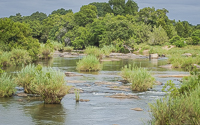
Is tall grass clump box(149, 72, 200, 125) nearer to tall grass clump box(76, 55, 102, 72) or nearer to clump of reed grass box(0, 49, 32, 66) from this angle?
tall grass clump box(76, 55, 102, 72)

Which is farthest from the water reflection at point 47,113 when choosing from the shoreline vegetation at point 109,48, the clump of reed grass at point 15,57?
the clump of reed grass at point 15,57

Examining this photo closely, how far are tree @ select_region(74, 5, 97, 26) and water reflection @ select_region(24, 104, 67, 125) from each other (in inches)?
3199

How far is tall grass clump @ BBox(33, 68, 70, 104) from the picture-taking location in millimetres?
15177

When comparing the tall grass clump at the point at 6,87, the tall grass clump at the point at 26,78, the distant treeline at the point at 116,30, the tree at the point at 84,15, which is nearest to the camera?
the tall grass clump at the point at 6,87

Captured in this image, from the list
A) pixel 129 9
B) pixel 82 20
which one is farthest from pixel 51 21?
pixel 129 9

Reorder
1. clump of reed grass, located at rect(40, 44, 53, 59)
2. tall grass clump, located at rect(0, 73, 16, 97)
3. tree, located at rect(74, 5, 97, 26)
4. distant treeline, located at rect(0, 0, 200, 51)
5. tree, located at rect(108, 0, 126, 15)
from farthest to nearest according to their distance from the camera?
tree, located at rect(108, 0, 126, 15) < tree, located at rect(74, 5, 97, 26) < distant treeline, located at rect(0, 0, 200, 51) < clump of reed grass, located at rect(40, 44, 53, 59) < tall grass clump, located at rect(0, 73, 16, 97)

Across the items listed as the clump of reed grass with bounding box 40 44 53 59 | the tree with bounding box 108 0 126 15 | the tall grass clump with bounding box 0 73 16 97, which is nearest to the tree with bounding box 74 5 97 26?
the tree with bounding box 108 0 126 15

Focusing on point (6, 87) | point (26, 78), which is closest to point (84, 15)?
point (26, 78)

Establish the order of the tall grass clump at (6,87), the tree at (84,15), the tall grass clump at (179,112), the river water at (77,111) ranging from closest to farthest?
the tall grass clump at (179,112) → the river water at (77,111) → the tall grass clump at (6,87) → the tree at (84,15)

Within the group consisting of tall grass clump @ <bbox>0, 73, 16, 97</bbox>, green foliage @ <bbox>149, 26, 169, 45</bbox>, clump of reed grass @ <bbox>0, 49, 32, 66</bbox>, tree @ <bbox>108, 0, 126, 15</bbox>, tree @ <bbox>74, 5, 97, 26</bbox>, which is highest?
tree @ <bbox>108, 0, 126, 15</bbox>

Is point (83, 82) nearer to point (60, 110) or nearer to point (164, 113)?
point (60, 110)

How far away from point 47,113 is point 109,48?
54.6 m

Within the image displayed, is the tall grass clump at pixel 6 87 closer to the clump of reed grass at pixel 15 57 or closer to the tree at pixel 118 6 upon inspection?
the clump of reed grass at pixel 15 57

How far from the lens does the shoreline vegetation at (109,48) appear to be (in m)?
10.9
